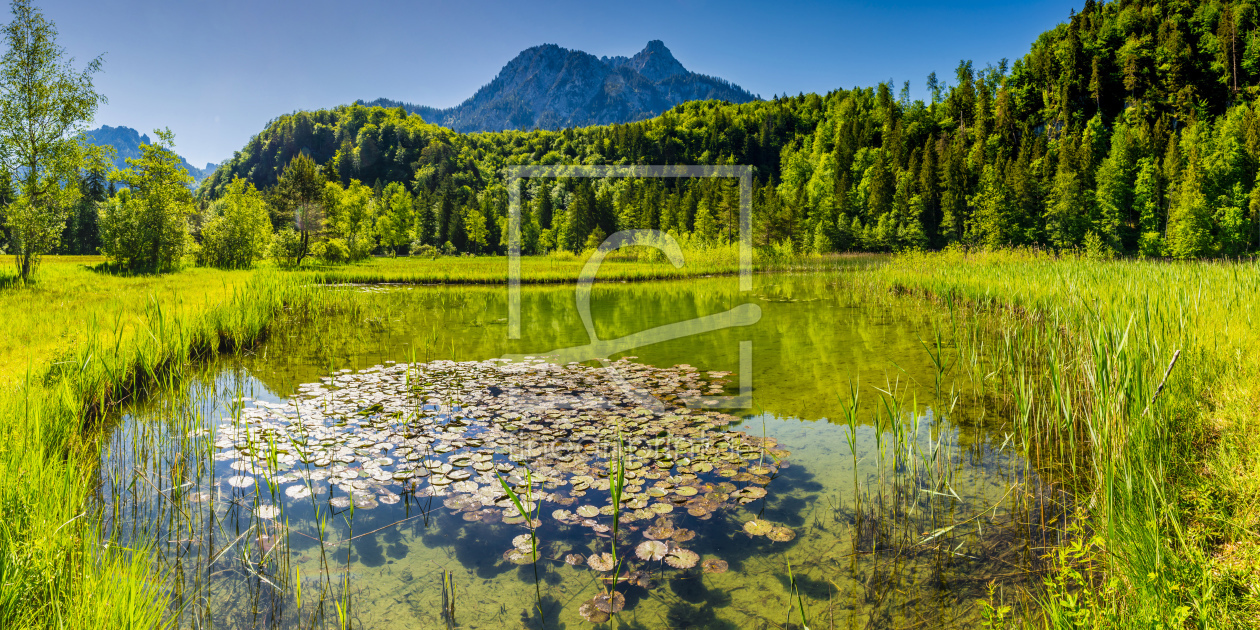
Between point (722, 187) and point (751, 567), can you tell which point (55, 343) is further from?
point (722, 187)

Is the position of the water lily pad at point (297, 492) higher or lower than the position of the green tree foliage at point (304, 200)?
lower

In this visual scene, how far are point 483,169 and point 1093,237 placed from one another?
115152mm

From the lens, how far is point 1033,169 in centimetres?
5994

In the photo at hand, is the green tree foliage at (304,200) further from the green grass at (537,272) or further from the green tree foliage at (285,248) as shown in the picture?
the green grass at (537,272)

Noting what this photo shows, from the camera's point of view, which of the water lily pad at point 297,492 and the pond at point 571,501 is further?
the water lily pad at point 297,492

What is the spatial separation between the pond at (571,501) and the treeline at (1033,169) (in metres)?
38.5

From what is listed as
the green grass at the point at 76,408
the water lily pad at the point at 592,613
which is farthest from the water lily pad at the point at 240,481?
the water lily pad at the point at 592,613

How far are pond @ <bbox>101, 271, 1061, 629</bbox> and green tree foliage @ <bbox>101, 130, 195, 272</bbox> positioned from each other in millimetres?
22035

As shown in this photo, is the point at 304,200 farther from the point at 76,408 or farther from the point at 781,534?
the point at 781,534

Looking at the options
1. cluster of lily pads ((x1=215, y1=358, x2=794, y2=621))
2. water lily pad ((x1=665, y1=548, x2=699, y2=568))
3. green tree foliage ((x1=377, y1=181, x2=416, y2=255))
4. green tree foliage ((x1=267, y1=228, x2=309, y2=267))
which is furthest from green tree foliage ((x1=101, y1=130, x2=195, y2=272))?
green tree foliage ((x1=377, y1=181, x2=416, y2=255))

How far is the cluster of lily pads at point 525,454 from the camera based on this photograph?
406cm

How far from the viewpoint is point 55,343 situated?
6.77m

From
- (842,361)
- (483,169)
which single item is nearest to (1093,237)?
(842,361)

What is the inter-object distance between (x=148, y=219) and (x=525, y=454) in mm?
28404
